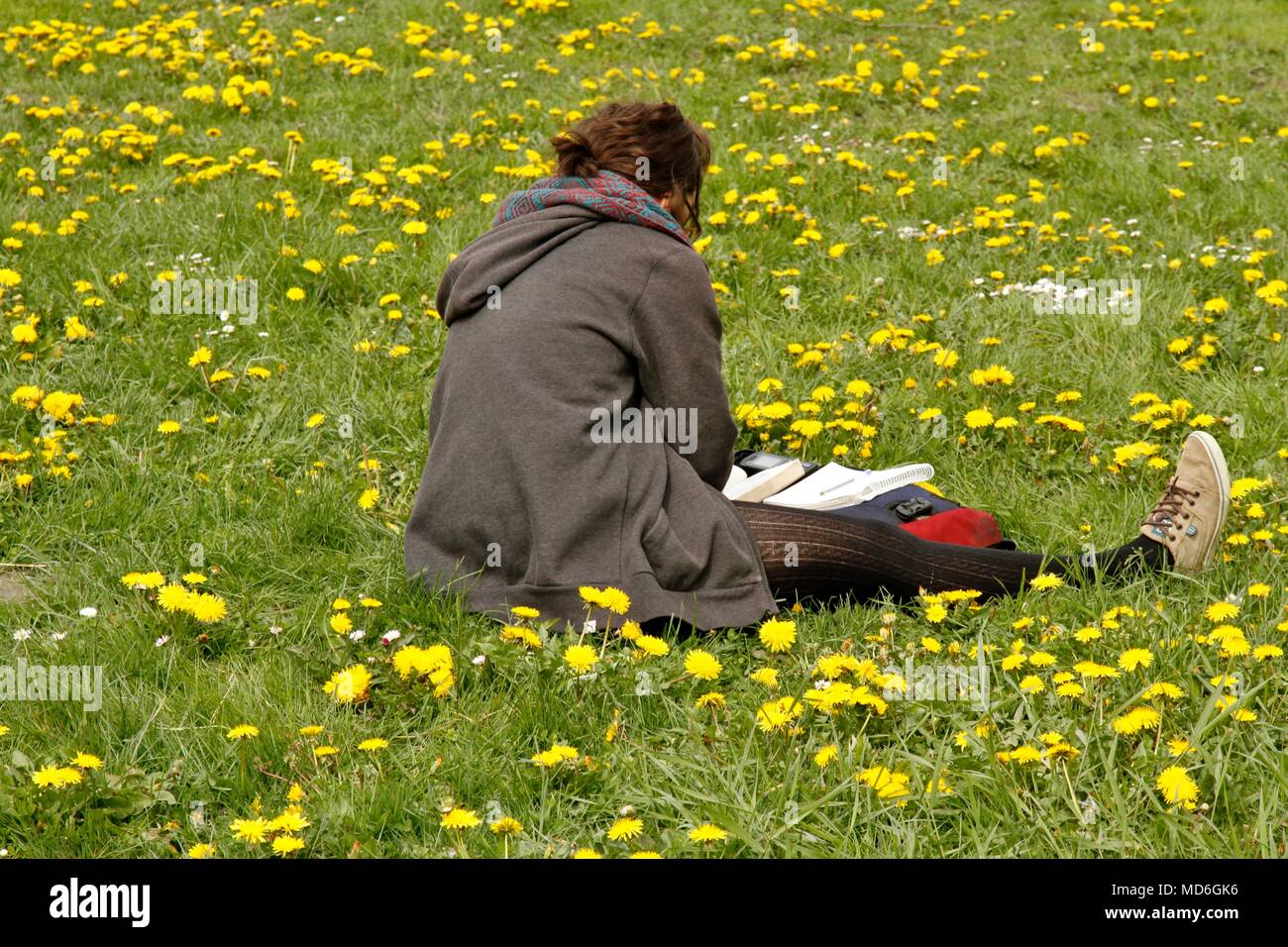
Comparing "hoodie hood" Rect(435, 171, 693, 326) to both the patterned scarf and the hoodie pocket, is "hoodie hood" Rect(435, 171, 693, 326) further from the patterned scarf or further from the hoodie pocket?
the hoodie pocket

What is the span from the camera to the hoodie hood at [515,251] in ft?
11.4

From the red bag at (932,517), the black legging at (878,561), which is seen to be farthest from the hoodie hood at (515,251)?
the red bag at (932,517)

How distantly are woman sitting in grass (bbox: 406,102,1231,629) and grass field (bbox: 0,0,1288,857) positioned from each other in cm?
13

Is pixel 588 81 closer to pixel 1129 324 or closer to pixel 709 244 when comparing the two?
pixel 709 244

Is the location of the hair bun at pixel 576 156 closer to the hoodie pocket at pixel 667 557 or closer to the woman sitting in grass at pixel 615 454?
the woman sitting in grass at pixel 615 454

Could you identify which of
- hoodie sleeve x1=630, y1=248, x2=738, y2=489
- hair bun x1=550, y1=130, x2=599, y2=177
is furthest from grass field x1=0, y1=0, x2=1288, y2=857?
hair bun x1=550, y1=130, x2=599, y2=177

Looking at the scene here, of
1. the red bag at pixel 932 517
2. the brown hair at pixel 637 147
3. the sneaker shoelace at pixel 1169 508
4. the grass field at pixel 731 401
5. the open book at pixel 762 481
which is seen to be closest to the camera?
the grass field at pixel 731 401

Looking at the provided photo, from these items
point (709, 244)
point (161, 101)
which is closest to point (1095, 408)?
point (709, 244)

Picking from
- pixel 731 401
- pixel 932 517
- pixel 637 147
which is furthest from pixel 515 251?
pixel 731 401


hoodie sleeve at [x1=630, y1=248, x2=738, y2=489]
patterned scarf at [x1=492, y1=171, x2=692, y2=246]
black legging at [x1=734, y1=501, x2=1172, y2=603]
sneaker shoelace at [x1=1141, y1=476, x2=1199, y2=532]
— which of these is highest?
patterned scarf at [x1=492, y1=171, x2=692, y2=246]

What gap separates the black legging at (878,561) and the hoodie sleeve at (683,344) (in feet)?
1.03

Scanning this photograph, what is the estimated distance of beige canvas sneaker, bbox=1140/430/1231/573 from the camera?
370 cm

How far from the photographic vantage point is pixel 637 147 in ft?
11.8

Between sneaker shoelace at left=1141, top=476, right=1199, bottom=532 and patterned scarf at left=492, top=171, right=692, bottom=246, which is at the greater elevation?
patterned scarf at left=492, top=171, right=692, bottom=246
